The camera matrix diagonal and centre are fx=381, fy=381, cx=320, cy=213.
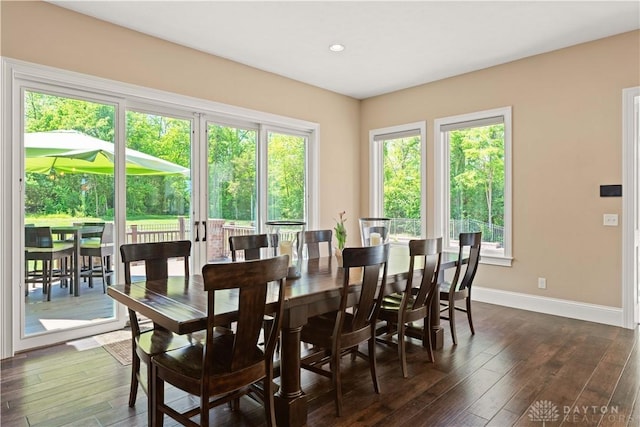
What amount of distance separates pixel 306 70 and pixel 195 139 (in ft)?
5.60

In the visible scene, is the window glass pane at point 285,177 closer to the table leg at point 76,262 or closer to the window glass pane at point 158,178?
the window glass pane at point 158,178

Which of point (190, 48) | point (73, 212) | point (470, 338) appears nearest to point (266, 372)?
point (470, 338)

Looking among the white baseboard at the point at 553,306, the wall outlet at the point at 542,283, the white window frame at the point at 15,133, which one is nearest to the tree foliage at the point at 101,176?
the white window frame at the point at 15,133

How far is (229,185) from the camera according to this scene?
4715mm

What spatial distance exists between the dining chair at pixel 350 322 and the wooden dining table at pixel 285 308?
74mm

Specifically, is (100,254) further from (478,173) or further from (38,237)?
(478,173)

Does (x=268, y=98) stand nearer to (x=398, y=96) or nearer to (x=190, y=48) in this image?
(x=190, y=48)

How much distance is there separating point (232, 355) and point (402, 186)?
15.0ft

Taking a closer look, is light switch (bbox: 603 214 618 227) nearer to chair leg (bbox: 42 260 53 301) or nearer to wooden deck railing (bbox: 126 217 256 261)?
wooden deck railing (bbox: 126 217 256 261)

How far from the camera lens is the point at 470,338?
3500 mm

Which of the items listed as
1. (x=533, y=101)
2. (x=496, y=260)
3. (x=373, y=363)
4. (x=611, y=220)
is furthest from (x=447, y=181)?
(x=373, y=363)

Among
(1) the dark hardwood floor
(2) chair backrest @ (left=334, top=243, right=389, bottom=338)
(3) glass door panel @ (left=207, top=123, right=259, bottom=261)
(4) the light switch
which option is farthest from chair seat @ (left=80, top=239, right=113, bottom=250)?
(4) the light switch

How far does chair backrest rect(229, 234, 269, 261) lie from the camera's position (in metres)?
2.96

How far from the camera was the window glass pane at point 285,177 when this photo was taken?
17.0 ft
